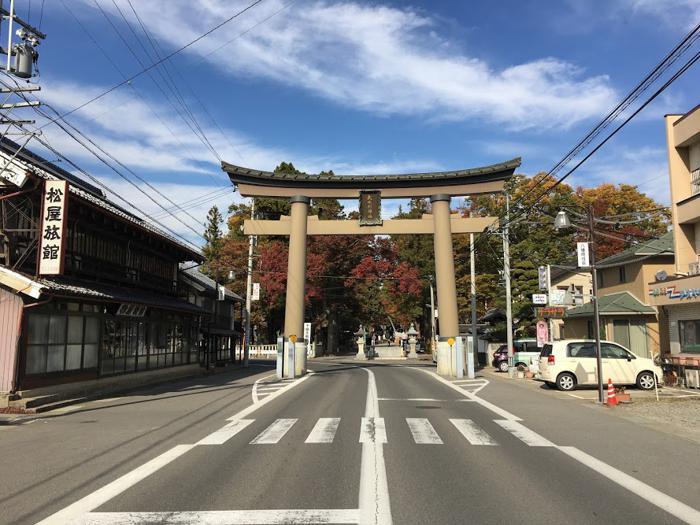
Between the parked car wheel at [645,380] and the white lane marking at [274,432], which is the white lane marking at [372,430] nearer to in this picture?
the white lane marking at [274,432]

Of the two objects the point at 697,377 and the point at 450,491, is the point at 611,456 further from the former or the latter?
the point at 697,377

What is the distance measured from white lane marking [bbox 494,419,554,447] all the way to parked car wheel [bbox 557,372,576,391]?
861cm

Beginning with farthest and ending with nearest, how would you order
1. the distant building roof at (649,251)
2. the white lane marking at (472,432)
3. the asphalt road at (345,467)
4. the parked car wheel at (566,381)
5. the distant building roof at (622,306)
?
the distant building roof at (649,251) < the distant building roof at (622,306) < the parked car wheel at (566,381) < the white lane marking at (472,432) < the asphalt road at (345,467)

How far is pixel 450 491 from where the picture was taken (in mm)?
6555

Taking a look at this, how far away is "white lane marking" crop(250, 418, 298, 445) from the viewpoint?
32.0ft

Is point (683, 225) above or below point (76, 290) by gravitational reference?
above

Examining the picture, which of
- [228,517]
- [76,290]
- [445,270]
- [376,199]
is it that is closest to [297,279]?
[376,199]

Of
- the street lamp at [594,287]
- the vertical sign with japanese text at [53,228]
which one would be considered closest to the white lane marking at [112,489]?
the vertical sign with japanese text at [53,228]

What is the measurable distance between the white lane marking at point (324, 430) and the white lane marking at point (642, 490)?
4.17 metres

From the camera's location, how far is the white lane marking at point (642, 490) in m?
5.83

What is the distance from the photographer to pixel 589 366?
793 inches

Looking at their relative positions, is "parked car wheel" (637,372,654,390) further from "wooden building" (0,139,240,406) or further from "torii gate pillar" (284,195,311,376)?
"wooden building" (0,139,240,406)

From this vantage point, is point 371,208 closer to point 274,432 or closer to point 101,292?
point 101,292

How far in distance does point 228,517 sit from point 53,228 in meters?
12.5
